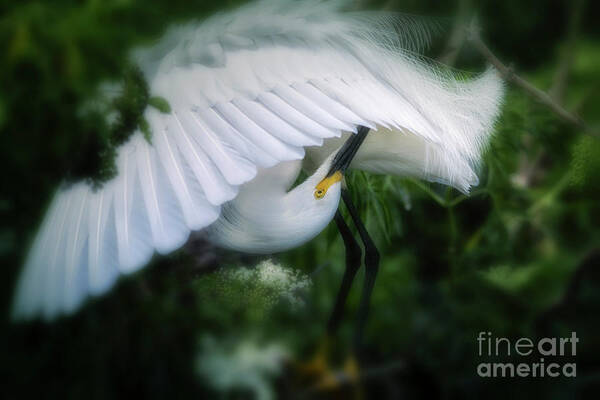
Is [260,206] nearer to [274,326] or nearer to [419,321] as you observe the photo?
[274,326]

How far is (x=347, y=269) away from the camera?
811mm

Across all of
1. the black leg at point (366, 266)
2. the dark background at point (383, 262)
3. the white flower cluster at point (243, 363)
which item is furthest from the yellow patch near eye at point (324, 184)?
the white flower cluster at point (243, 363)

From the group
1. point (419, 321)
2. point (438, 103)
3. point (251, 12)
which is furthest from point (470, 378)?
point (251, 12)

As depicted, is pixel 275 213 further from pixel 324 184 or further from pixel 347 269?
pixel 347 269

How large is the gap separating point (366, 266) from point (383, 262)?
609 millimetres

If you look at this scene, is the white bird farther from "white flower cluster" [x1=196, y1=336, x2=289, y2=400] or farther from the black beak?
"white flower cluster" [x1=196, y1=336, x2=289, y2=400]

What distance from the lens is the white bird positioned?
0.55m

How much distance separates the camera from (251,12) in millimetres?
737

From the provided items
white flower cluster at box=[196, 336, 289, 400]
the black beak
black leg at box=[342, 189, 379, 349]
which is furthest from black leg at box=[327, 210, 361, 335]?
white flower cluster at box=[196, 336, 289, 400]

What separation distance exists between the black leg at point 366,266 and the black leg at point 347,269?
2 centimetres

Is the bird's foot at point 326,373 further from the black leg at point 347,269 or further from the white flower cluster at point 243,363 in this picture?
the white flower cluster at point 243,363

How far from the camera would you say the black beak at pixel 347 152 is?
2.04ft

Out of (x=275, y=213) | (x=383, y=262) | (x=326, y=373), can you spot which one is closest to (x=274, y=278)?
(x=275, y=213)

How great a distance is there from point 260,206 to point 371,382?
1082 mm
